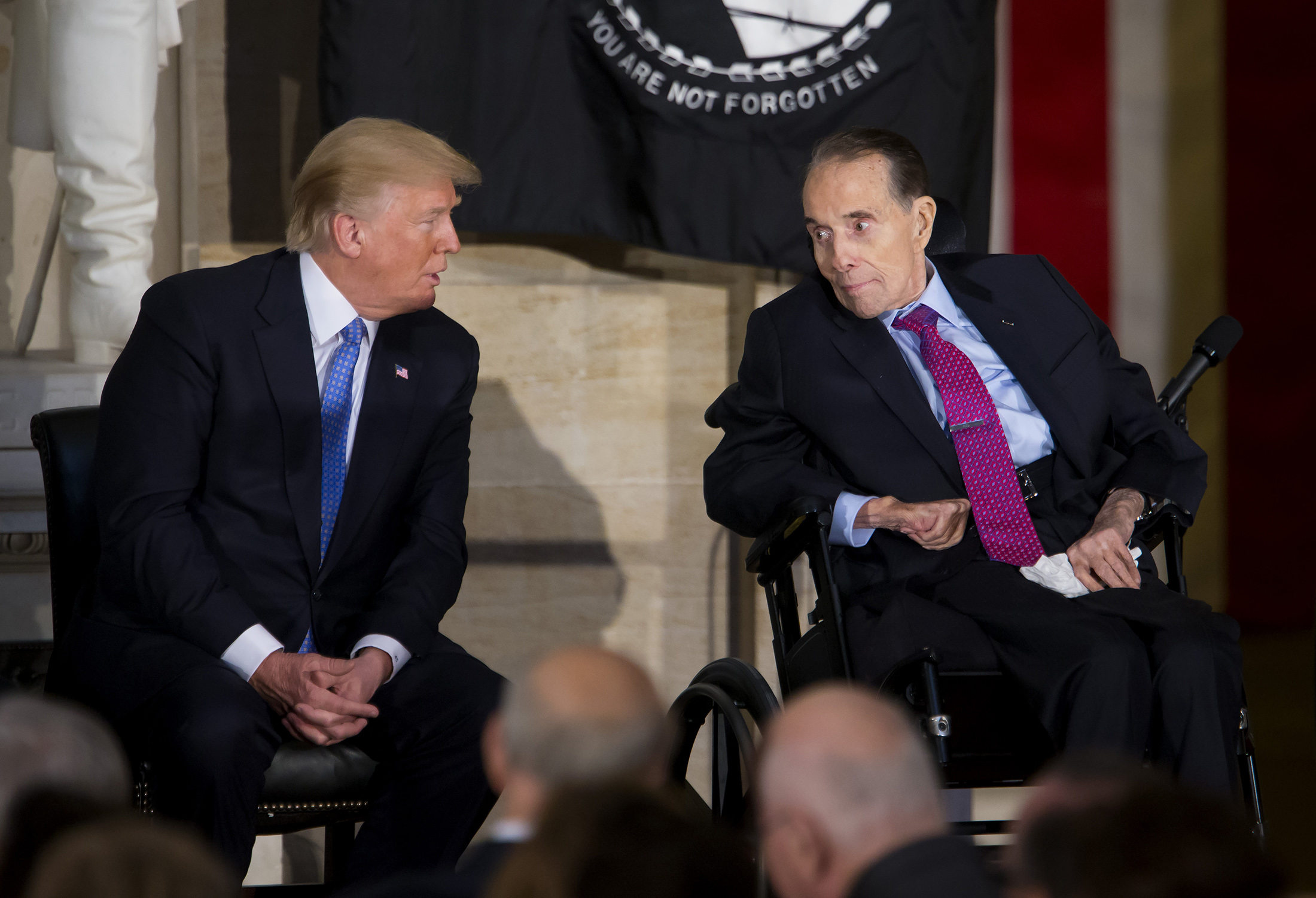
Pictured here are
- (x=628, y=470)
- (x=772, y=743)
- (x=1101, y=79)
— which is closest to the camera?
(x=772, y=743)

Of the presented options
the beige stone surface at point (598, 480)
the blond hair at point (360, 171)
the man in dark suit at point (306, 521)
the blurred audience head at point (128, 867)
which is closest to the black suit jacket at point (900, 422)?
the man in dark suit at point (306, 521)

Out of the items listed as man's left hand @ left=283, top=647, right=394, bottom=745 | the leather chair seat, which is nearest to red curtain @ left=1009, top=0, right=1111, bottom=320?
man's left hand @ left=283, top=647, right=394, bottom=745

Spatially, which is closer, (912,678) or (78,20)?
(912,678)

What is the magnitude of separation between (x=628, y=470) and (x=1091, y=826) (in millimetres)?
2707

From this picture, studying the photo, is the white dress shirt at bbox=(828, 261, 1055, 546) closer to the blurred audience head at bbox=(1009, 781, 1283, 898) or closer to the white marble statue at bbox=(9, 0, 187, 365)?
the blurred audience head at bbox=(1009, 781, 1283, 898)

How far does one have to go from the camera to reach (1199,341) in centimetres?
240

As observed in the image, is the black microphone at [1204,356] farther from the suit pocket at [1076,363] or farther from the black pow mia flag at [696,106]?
the black pow mia flag at [696,106]

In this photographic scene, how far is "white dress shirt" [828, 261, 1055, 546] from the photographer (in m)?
2.33

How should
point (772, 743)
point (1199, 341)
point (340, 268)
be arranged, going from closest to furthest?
point (772, 743)
point (340, 268)
point (1199, 341)

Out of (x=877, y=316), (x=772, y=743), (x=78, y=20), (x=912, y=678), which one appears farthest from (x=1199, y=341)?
(x=78, y=20)

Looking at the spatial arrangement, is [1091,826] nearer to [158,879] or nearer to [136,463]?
[158,879]

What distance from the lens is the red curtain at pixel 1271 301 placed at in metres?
4.25

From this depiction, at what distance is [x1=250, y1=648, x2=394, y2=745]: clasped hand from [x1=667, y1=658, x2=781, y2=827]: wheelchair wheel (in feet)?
1.55

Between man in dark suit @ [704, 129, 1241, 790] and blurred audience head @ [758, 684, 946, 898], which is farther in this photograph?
man in dark suit @ [704, 129, 1241, 790]
